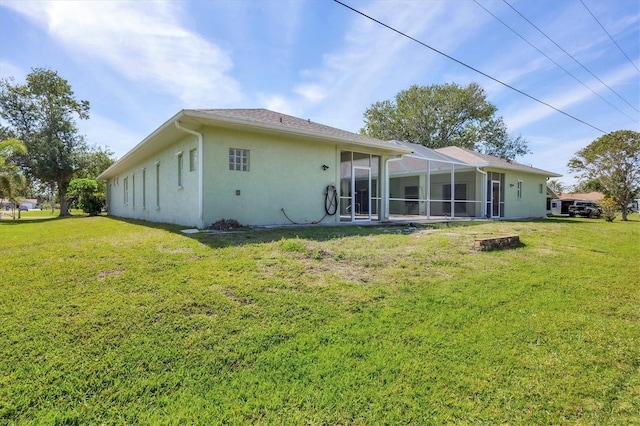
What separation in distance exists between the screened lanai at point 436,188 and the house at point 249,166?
5032mm

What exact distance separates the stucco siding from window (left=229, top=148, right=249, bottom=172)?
10cm

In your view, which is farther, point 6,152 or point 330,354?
point 6,152

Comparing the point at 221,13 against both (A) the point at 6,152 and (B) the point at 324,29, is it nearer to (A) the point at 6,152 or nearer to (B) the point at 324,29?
(B) the point at 324,29

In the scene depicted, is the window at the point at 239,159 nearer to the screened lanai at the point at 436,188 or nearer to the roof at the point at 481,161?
Result: the screened lanai at the point at 436,188

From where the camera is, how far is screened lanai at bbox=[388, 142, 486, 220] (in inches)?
675

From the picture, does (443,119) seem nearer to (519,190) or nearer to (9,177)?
(519,190)

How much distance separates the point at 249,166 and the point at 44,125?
2133 cm

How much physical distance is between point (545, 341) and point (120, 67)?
13285 millimetres

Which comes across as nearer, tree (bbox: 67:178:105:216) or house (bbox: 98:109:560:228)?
house (bbox: 98:109:560:228)

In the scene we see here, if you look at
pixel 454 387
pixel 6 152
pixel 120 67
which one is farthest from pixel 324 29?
pixel 6 152

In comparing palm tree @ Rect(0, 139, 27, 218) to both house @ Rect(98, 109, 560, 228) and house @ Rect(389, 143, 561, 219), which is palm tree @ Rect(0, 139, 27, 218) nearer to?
house @ Rect(98, 109, 560, 228)

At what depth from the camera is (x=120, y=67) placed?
11.0 m

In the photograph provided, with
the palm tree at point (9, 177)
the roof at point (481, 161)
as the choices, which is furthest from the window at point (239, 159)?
the palm tree at point (9, 177)

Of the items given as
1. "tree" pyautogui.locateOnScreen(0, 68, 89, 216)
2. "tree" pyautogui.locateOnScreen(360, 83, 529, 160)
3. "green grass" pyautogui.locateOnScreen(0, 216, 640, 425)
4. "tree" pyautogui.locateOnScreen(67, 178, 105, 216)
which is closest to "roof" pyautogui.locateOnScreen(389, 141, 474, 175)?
"green grass" pyautogui.locateOnScreen(0, 216, 640, 425)
